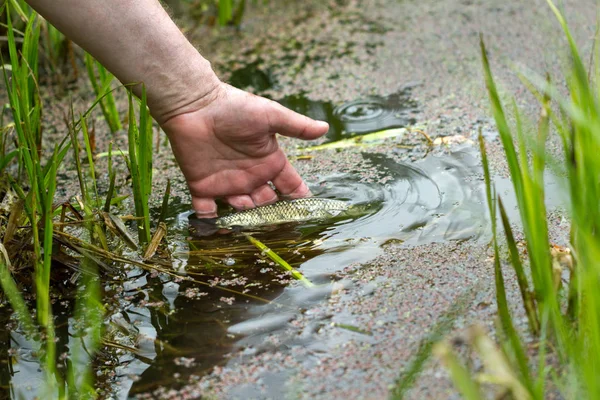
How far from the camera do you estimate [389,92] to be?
329cm

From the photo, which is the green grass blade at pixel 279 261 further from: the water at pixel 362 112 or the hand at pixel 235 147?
the water at pixel 362 112

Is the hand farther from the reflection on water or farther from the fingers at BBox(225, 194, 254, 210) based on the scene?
the reflection on water

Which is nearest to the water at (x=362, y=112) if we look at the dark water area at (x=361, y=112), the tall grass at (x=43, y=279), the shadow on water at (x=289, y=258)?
the dark water area at (x=361, y=112)

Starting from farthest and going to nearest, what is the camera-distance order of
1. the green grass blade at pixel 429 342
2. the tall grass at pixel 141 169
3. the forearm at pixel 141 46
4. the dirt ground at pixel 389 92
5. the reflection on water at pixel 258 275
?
1. the forearm at pixel 141 46
2. the tall grass at pixel 141 169
3. the reflection on water at pixel 258 275
4. the dirt ground at pixel 389 92
5. the green grass blade at pixel 429 342

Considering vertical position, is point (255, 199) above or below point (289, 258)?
above

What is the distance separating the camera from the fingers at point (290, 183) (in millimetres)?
2467

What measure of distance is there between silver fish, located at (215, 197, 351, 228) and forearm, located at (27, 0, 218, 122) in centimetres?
37

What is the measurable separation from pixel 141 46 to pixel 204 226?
573 millimetres

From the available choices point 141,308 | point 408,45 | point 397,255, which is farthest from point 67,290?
point 408,45

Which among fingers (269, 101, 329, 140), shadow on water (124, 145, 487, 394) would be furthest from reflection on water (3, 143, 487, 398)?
fingers (269, 101, 329, 140)

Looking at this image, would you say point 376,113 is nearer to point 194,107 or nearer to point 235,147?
point 235,147

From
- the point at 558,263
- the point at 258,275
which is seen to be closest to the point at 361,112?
the point at 258,275

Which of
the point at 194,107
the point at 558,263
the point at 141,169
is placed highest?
the point at 194,107

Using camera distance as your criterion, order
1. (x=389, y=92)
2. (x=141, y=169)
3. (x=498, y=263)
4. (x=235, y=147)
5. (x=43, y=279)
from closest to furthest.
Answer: (x=498, y=263) < (x=43, y=279) < (x=141, y=169) < (x=235, y=147) < (x=389, y=92)
